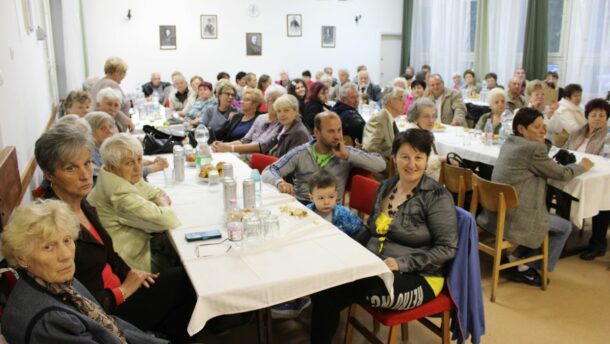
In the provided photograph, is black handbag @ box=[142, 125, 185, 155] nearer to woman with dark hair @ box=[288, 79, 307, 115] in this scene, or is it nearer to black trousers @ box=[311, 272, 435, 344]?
woman with dark hair @ box=[288, 79, 307, 115]

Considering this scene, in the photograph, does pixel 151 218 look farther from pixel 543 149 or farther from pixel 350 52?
pixel 350 52

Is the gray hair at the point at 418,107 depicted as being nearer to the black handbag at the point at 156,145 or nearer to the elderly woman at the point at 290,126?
the elderly woman at the point at 290,126

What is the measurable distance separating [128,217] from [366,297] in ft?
3.90

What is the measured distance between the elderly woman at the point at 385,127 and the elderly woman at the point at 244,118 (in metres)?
1.25

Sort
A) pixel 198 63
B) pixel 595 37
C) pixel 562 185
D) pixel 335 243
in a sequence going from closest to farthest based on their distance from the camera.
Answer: pixel 335 243 < pixel 562 185 < pixel 595 37 < pixel 198 63

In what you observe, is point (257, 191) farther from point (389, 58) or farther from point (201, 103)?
point (389, 58)

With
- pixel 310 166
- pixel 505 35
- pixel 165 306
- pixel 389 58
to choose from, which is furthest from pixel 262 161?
pixel 389 58

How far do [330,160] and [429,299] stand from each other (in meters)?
1.28

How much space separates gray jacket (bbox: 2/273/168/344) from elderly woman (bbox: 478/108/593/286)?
2.78m

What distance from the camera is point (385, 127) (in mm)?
4633

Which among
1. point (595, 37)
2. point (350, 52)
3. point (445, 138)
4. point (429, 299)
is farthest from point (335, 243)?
point (350, 52)

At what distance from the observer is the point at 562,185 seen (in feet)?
11.7

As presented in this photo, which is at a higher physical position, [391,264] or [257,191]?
[257,191]

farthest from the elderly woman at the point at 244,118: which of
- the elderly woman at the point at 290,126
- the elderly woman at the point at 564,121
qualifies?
the elderly woman at the point at 564,121
